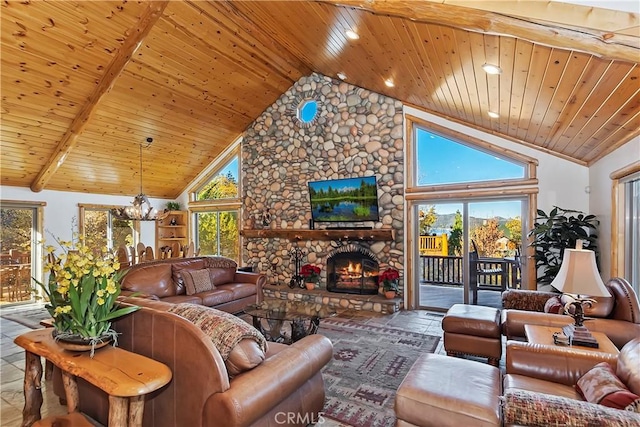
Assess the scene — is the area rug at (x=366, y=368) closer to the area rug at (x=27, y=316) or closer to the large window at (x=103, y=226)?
the area rug at (x=27, y=316)

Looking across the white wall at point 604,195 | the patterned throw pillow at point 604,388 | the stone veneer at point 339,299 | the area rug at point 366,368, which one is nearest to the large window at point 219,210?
the stone veneer at point 339,299

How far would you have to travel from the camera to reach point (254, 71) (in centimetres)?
614

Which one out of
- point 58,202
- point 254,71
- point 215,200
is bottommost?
point 58,202

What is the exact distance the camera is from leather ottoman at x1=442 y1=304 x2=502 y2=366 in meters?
3.38

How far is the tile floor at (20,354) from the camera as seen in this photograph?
9.04 ft

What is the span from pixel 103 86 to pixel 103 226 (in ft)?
14.0

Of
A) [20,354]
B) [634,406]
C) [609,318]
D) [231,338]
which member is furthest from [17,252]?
[609,318]

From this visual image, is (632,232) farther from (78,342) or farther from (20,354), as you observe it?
(20,354)

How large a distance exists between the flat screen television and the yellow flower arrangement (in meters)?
4.71

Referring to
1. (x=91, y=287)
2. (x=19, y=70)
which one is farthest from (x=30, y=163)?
(x=91, y=287)

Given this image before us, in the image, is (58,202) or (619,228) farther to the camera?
(58,202)

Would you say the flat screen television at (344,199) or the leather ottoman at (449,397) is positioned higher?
the flat screen television at (344,199)

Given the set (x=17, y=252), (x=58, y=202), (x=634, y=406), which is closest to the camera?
(x=634, y=406)

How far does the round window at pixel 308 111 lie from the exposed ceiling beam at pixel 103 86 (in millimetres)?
3239
